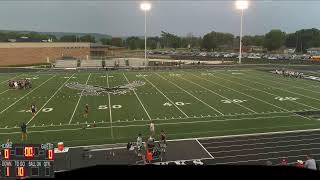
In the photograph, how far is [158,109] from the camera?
27.1 metres

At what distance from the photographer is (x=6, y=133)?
68.1 feet

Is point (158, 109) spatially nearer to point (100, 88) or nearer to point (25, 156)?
point (100, 88)

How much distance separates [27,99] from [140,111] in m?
A: 10.6

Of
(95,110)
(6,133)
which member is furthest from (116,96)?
(6,133)

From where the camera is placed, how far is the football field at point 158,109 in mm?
21047

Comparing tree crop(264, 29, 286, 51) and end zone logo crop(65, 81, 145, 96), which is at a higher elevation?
tree crop(264, 29, 286, 51)

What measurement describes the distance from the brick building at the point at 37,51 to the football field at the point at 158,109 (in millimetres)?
32225

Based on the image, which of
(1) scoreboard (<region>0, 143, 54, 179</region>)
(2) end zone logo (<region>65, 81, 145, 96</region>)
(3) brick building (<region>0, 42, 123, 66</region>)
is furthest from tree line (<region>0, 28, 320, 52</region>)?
(1) scoreboard (<region>0, 143, 54, 179</region>)

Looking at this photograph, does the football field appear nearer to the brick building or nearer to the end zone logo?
the end zone logo

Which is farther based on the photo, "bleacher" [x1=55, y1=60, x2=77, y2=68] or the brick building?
the brick building

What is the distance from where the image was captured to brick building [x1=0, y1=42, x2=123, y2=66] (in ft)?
239

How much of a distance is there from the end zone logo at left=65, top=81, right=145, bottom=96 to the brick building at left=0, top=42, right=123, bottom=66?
37.0 m

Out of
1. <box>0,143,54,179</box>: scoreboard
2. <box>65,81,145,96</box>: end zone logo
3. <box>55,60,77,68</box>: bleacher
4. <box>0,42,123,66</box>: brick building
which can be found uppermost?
<box>0,42,123,66</box>: brick building

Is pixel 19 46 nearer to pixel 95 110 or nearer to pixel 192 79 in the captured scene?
pixel 192 79
